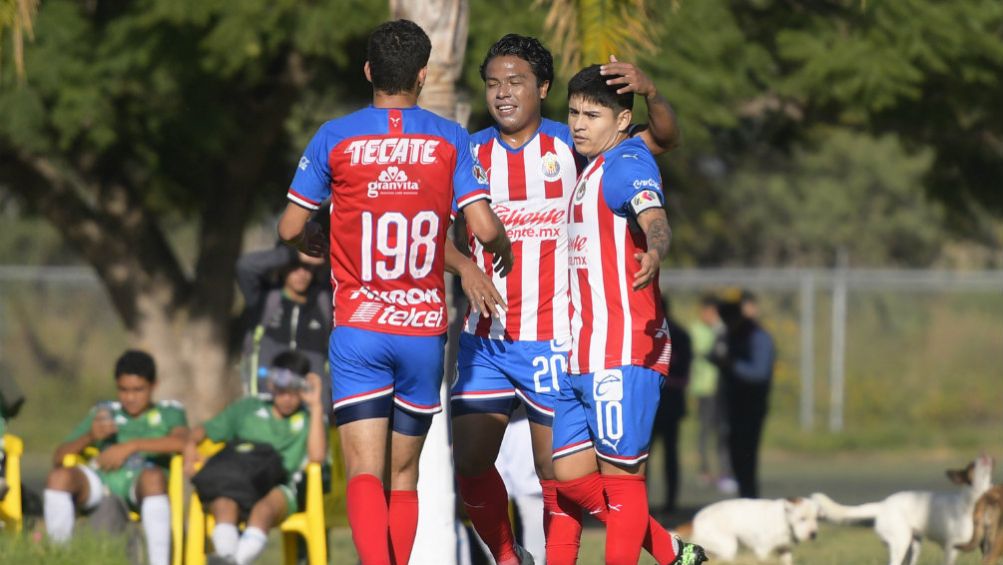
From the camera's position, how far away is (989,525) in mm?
8570

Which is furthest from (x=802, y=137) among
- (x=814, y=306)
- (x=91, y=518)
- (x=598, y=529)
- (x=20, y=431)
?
(x=20, y=431)

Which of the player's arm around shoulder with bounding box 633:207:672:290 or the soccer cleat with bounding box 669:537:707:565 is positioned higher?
the player's arm around shoulder with bounding box 633:207:672:290

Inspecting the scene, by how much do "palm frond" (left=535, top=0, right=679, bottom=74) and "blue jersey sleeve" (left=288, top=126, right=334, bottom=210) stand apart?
8.60 ft

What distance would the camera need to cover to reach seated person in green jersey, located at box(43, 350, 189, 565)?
9133mm

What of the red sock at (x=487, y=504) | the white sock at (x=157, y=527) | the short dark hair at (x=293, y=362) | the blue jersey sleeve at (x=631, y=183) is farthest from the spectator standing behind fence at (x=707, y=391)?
the blue jersey sleeve at (x=631, y=183)

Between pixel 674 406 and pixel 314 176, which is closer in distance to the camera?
pixel 314 176

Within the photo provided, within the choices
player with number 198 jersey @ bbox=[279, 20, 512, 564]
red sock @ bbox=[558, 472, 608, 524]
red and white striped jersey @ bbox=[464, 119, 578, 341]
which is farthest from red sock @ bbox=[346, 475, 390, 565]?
red and white striped jersey @ bbox=[464, 119, 578, 341]

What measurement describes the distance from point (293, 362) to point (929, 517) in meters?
3.65

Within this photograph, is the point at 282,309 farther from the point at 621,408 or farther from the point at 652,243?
the point at 652,243

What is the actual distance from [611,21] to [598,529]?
6.30 meters

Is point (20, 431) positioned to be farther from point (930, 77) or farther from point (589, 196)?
point (589, 196)

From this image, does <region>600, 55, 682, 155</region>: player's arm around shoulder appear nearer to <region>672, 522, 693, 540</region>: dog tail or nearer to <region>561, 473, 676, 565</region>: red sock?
<region>561, 473, 676, 565</region>: red sock

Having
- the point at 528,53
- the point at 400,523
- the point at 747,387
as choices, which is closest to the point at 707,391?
the point at 747,387

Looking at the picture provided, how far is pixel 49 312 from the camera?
81.5ft
